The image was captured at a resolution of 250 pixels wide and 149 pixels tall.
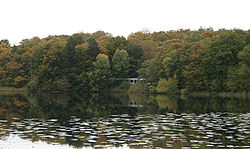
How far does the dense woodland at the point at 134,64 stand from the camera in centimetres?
6275

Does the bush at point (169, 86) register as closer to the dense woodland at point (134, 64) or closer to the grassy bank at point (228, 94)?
the dense woodland at point (134, 64)

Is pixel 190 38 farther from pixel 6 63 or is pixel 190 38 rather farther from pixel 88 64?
pixel 6 63

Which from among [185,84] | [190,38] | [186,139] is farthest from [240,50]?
[186,139]

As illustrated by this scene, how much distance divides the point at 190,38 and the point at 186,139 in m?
73.3

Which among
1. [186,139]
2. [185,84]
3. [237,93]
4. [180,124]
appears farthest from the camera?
[185,84]

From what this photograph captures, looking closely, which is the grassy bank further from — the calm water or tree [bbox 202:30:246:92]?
the calm water

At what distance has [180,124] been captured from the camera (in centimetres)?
2481

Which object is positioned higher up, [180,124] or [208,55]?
[208,55]

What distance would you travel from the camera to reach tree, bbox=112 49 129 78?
84.3 m

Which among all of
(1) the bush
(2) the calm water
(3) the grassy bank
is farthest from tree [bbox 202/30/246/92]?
(2) the calm water

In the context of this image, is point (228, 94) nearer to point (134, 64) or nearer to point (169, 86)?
point (169, 86)

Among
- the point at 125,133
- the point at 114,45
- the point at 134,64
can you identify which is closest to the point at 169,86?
the point at 134,64

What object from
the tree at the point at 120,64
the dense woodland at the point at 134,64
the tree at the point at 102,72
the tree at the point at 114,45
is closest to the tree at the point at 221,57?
the dense woodland at the point at 134,64

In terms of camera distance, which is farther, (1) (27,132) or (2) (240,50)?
(2) (240,50)
